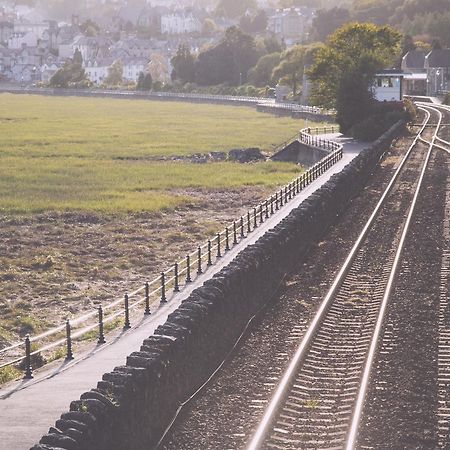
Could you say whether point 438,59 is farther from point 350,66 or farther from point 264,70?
point 350,66

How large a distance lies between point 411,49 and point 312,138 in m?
88.1

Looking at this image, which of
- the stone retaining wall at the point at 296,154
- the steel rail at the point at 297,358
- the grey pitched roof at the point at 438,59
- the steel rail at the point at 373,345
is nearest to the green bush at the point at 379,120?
the stone retaining wall at the point at 296,154

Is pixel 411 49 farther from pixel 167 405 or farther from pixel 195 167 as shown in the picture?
pixel 167 405

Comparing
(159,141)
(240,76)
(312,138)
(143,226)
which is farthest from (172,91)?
(143,226)

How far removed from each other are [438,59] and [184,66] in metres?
57.4

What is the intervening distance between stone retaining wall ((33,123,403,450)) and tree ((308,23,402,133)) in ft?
150

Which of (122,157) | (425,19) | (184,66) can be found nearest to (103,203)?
(122,157)

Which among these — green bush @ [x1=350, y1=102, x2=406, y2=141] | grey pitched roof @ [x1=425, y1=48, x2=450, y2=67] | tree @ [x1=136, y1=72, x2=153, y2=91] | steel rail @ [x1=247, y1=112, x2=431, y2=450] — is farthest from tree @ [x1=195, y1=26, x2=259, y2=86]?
steel rail @ [x1=247, y1=112, x2=431, y2=450]

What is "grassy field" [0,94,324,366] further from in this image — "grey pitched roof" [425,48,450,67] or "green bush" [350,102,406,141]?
"grey pitched roof" [425,48,450,67]

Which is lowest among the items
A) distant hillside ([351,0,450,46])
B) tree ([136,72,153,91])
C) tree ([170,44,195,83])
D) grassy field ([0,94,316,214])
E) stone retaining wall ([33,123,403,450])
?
grassy field ([0,94,316,214])

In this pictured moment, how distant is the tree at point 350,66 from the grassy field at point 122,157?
5755 millimetres

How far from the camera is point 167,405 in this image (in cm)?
1413

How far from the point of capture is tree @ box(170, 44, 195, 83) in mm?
179250

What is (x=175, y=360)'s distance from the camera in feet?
48.2
